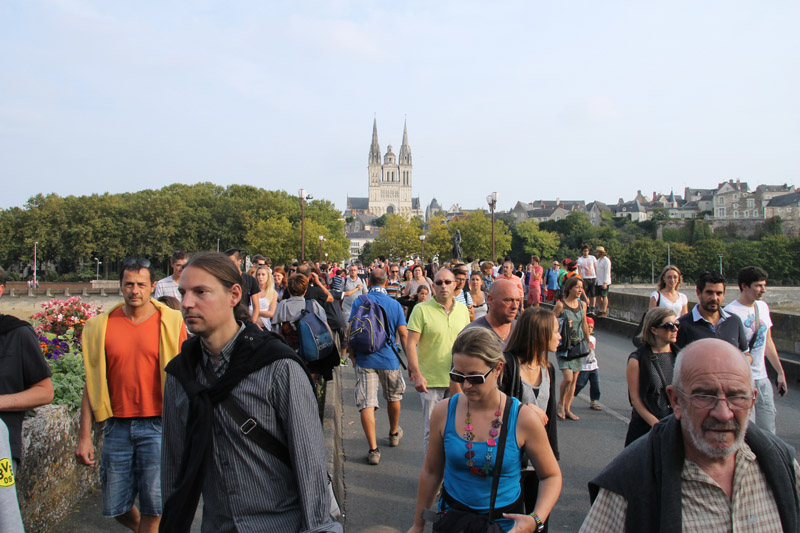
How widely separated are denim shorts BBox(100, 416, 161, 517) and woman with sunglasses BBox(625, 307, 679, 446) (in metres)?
3.28

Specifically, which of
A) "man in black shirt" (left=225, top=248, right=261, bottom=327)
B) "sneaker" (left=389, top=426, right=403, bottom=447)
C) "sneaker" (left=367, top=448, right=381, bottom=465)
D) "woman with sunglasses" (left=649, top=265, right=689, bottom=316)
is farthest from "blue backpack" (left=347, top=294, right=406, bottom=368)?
"woman with sunglasses" (left=649, top=265, right=689, bottom=316)

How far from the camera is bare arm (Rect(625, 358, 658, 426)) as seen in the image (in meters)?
4.50

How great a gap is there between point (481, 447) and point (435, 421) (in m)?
0.29

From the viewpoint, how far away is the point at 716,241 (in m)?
88.2

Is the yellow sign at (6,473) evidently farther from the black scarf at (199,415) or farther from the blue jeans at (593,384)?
the blue jeans at (593,384)

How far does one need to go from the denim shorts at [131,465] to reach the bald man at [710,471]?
9.73 ft

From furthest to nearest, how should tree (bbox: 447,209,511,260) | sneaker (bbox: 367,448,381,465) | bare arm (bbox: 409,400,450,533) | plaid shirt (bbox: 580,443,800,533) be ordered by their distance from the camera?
tree (bbox: 447,209,511,260)
sneaker (bbox: 367,448,381,465)
bare arm (bbox: 409,400,450,533)
plaid shirt (bbox: 580,443,800,533)

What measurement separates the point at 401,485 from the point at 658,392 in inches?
105

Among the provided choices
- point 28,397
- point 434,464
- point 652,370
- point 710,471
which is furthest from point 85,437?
point 652,370

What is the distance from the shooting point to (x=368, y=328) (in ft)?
22.3

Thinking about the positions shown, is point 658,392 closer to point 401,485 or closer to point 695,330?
point 695,330

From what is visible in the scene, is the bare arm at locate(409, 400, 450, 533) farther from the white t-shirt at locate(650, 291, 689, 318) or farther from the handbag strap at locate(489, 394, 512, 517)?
the white t-shirt at locate(650, 291, 689, 318)

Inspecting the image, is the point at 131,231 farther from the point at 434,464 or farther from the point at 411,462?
the point at 434,464

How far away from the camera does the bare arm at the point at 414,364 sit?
5.79m
